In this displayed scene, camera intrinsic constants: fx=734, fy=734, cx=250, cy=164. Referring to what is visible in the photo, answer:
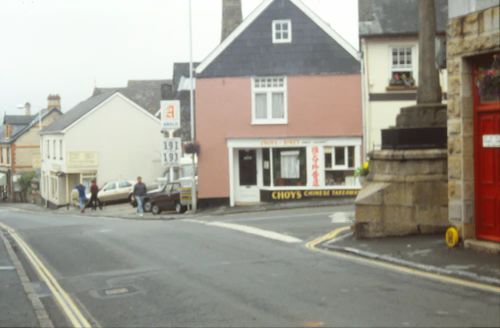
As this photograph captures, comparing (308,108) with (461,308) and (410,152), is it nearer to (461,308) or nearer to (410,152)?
(410,152)

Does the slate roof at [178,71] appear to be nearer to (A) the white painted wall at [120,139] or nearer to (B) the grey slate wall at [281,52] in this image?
(A) the white painted wall at [120,139]

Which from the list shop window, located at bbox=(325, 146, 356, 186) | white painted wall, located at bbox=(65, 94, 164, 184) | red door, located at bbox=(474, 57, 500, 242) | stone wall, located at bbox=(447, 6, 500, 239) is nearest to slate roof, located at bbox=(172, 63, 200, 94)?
white painted wall, located at bbox=(65, 94, 164, 184)

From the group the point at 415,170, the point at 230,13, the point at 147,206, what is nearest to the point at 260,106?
the point at 147,206

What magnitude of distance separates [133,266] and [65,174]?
42.5 meters

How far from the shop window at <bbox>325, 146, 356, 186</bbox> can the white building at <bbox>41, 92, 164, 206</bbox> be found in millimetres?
25404

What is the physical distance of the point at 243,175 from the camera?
1299 inches

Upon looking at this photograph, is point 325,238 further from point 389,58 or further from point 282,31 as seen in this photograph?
point 282,31

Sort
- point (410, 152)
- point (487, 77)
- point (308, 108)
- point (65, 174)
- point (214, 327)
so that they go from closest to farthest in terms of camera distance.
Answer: point (214, 327)
point (487, 77)
point (410, 152)
point (308, 108)
point (65, 174)

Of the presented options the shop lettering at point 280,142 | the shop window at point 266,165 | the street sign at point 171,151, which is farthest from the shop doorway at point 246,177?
the street sign at point 171,151

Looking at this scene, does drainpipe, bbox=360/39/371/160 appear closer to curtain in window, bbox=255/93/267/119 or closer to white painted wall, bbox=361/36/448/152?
white painted wall, bbox=361/36/448/152

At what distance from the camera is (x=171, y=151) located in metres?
31.8

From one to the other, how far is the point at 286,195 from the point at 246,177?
6.66ft

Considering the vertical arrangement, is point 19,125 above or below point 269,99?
above

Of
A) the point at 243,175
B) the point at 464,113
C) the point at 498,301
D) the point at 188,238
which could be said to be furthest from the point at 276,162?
the point at 498,301
